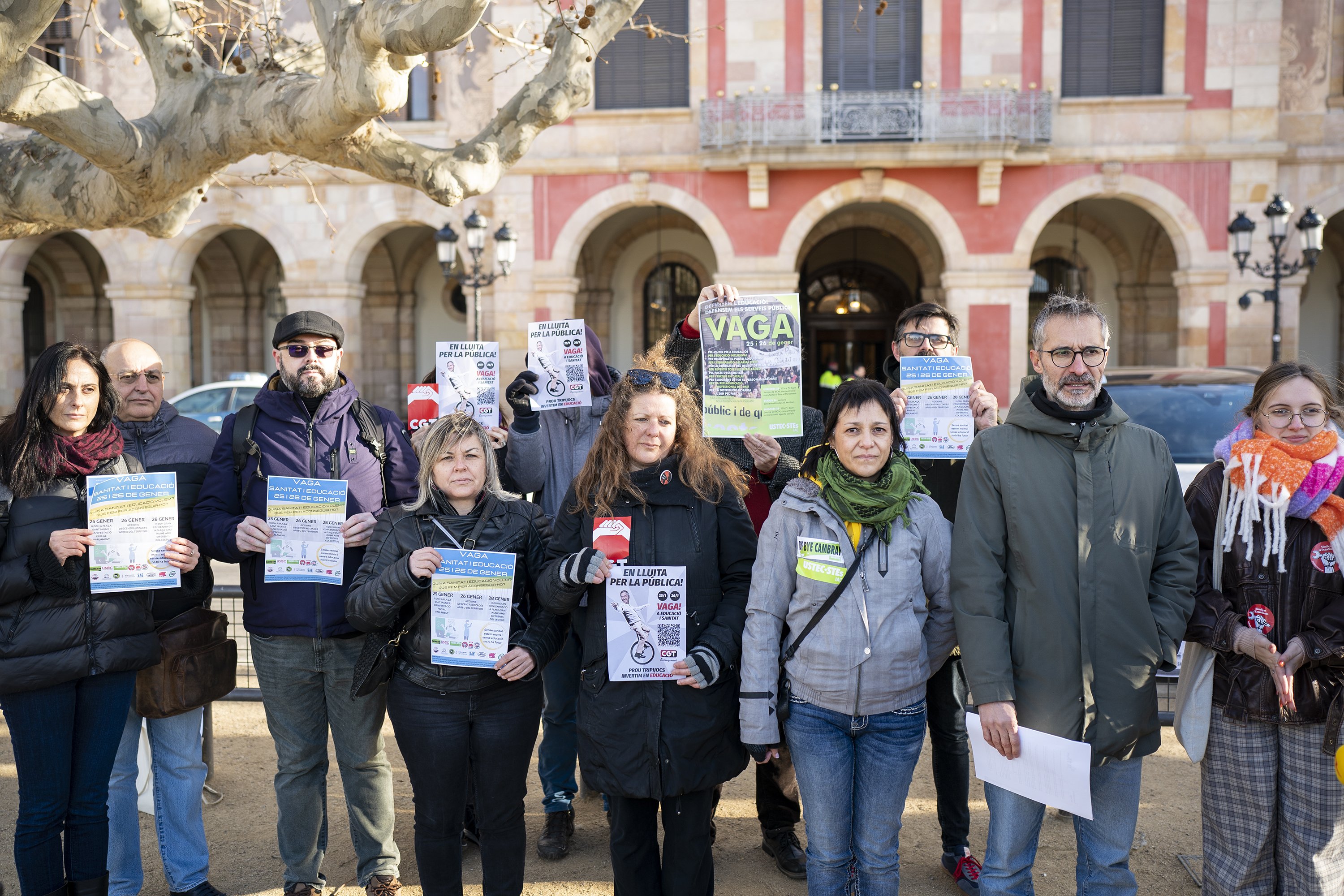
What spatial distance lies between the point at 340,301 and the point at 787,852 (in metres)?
16.2

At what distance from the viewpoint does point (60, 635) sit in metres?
3.22

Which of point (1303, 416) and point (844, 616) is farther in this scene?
point (1303, 416)

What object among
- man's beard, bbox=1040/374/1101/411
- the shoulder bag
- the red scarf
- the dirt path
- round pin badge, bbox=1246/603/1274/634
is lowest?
the dirt path

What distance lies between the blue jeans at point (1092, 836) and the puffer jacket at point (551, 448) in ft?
7.19

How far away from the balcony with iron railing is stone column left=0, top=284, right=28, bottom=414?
14393 millimetres

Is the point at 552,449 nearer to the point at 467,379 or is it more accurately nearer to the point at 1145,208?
the point at 467,379

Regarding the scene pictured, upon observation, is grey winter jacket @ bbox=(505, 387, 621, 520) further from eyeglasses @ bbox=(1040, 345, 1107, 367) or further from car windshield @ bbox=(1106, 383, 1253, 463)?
car windshield @ bbox=(1106, 383, 1253, 463)

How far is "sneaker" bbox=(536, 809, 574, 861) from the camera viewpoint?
161 inches

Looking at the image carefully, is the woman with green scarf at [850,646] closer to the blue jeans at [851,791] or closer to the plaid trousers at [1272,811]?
the blue jeans at [851,791]

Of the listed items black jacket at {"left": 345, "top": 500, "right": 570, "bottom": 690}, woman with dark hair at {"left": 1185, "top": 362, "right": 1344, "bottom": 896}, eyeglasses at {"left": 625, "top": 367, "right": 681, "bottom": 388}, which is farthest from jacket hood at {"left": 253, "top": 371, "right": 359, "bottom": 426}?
woman with dark hair at {"left": 1185, "top": 362, "right": 1344, "bottom": 896}

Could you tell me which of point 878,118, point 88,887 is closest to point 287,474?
point 88,887

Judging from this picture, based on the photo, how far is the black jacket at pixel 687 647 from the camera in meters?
3.06

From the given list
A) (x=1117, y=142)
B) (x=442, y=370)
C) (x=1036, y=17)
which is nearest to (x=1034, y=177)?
(x=1117, y=142)

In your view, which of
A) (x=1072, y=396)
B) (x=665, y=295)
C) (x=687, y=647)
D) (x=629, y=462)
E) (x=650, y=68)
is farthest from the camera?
(x=665, y=295)
